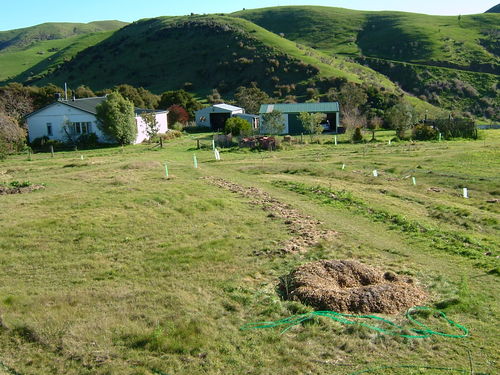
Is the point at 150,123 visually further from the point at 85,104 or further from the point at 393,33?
the point at 393,33

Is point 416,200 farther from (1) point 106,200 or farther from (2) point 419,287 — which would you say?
(1) point 106,200

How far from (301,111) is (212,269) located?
40.3 meters

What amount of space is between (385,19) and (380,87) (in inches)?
2530

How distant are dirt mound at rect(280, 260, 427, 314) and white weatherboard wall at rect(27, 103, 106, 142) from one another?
3552 centimetres

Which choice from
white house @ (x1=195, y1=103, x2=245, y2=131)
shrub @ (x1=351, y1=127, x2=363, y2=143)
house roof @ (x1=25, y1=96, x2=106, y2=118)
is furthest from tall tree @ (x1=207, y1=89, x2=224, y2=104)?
shrub @ (x1=351, y1=127, x2=363, y2=143)

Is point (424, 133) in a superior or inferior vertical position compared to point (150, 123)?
inferior

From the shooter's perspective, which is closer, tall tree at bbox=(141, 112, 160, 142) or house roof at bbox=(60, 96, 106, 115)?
tall tree at bbox=(141, 112, 160, 142)

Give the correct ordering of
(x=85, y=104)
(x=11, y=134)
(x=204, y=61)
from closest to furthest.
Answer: (x=11, y=134) → (x=85, y=104) → (x=204, y=61)

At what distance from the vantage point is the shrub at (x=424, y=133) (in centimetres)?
4075

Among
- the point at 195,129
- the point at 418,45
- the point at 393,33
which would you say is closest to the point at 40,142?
the point at 195,129

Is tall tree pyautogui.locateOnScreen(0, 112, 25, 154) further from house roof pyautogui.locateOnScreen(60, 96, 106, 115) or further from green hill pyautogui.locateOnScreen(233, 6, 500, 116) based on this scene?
green hill pyautogui.locateOnScreen(233, 6, 500, 116)

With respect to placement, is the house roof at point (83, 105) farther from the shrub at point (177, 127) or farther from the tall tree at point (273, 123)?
the tall tree at point (273, 123)

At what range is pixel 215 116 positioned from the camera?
55281 mm

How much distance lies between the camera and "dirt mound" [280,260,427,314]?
807cm
